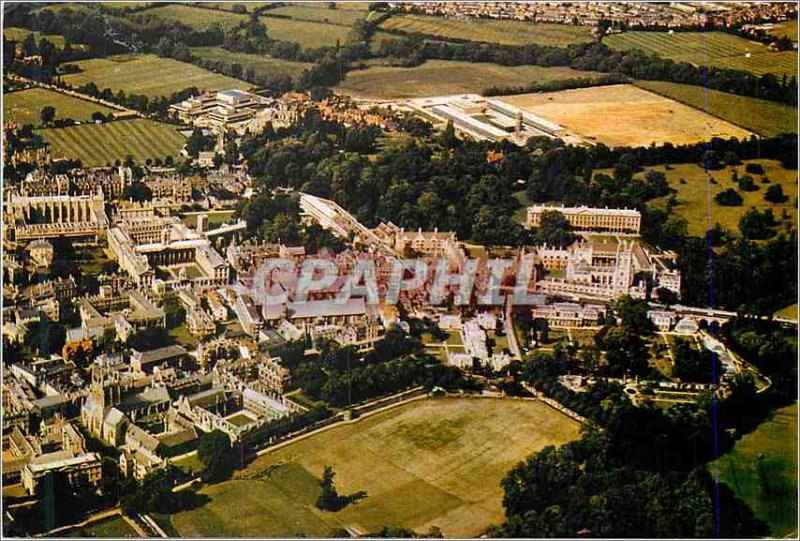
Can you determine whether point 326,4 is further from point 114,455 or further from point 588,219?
point 114,455

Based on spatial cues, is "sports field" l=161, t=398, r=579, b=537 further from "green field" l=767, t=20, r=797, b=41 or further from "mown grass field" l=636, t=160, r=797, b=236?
"green field" l=767, t=20, r=797, b=41

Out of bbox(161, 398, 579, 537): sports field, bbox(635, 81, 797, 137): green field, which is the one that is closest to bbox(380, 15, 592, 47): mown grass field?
bbox(635, 81, 797, 137): green field

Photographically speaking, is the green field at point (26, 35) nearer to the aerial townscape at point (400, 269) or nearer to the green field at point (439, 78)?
the aerial townscape at point (400, 269)

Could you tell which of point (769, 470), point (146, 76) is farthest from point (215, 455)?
point (146, 76)

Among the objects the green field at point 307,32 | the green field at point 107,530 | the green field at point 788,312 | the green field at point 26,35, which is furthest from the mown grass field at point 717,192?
the green field at point 26,35

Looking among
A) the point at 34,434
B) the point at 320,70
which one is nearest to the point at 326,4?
the point at 320,70

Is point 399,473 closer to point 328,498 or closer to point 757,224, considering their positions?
point 328,498
